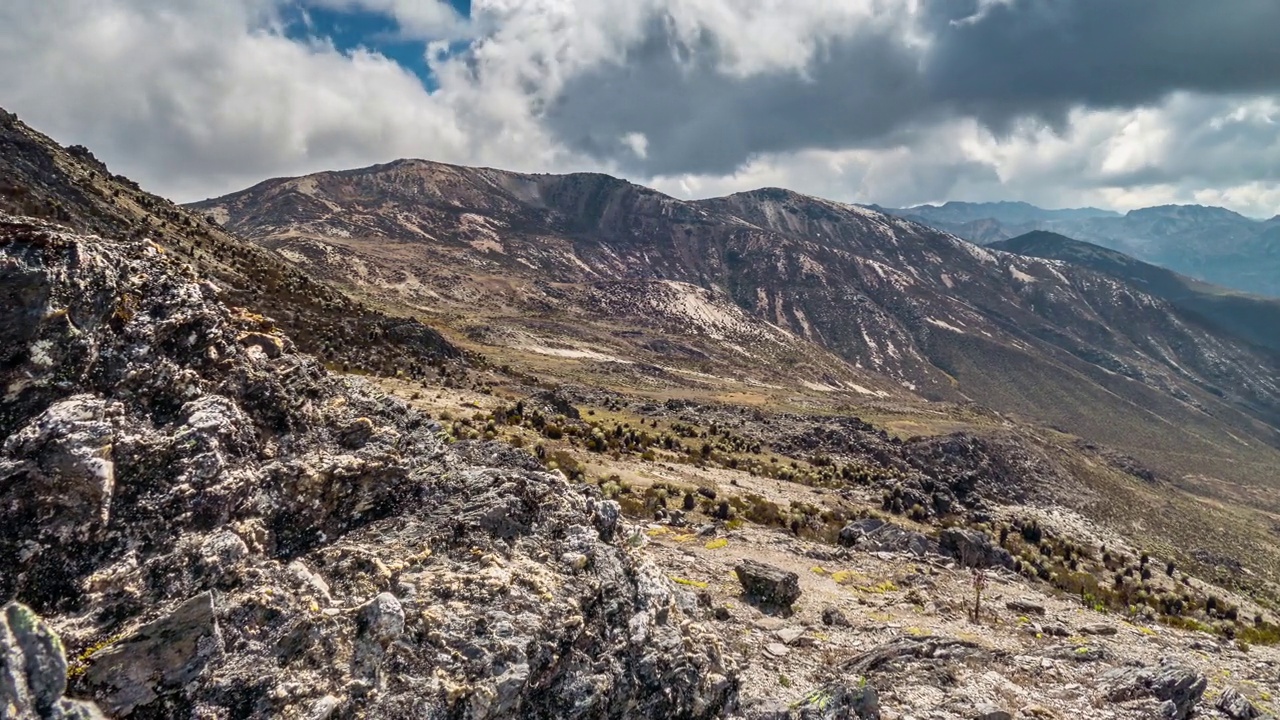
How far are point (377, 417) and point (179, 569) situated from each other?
4079 millimetres

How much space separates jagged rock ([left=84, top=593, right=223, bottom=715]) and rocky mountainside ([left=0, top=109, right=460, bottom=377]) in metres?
38.1

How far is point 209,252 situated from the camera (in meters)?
51.7

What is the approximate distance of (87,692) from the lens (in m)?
4.52

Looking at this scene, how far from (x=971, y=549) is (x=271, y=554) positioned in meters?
31.9

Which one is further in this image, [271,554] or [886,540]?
[886,540]

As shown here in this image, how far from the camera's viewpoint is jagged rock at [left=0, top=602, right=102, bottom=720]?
13.5 ft

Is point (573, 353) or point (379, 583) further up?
point (573, 353)

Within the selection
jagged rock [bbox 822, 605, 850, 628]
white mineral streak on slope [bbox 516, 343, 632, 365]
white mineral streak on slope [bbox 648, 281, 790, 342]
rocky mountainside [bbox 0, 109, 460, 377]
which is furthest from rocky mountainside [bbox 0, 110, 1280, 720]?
white mineral streak on slope [bbox 648, 281, 790, 342]

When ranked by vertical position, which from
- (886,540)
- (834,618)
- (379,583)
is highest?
(379,583)

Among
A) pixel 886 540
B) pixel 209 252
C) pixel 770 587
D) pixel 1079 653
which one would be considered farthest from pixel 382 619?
pixel 209 252

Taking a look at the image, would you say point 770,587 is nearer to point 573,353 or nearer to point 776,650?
point 776,650

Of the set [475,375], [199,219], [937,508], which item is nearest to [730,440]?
[937,508]

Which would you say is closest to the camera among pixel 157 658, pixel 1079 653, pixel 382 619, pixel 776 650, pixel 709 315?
pixel 157 658

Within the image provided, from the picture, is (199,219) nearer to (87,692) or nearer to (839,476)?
(839,476)
